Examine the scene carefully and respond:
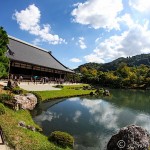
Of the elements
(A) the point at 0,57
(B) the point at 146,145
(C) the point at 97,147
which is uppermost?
(A) the point at 0,57

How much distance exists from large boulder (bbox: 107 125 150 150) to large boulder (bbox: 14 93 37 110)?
1135cm

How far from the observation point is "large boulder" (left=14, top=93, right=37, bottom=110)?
828 inches

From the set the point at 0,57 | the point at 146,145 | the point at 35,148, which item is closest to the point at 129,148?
the point at 146,145

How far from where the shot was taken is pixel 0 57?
2242 centimetres

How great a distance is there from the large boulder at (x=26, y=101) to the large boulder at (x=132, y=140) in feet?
37.2

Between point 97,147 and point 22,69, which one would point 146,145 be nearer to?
point 97,147

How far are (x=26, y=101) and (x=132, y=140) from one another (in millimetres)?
13576

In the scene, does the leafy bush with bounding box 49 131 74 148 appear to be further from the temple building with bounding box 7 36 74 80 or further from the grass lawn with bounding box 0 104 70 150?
the temple building with bounding box 7 36 74 80

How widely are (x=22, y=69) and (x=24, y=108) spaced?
23.2 metres

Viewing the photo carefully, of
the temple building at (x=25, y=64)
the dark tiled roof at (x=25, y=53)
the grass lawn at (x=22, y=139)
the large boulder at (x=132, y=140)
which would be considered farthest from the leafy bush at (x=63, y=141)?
the dark tiled roof at (x=25, y=53)

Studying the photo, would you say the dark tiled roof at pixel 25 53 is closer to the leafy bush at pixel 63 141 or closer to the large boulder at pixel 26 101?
the large boulder at pixel 26 101

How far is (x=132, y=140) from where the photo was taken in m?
11.6

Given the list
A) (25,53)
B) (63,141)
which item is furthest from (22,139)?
(25,53)

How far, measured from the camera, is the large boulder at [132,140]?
1147 centimetres
